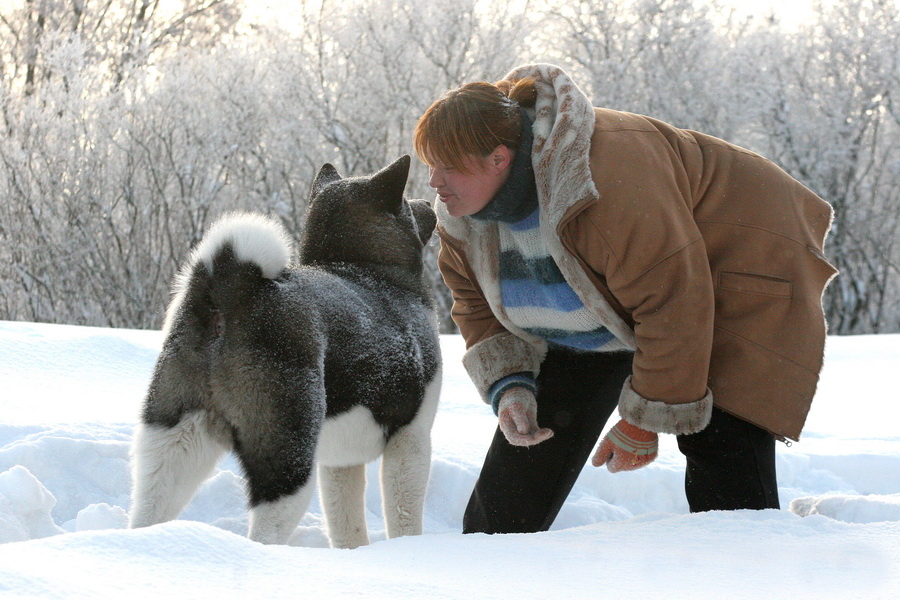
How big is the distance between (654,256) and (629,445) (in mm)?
525

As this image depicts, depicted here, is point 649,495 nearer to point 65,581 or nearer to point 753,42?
point 65,581

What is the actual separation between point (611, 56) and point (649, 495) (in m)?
9.85

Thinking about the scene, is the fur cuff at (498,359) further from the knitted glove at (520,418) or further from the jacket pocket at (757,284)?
the jacket pocket at (757,284)

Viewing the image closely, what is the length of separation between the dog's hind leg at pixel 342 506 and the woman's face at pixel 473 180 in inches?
43.6

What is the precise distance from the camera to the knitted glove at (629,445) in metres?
2.28

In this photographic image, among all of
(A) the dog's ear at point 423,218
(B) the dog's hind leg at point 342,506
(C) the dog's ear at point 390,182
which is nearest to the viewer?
(B) the dog's hind leg at point 342,506

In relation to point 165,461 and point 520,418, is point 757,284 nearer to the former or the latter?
point 520,418

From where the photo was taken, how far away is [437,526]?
3.53 metres

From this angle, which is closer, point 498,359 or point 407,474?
point 498,359

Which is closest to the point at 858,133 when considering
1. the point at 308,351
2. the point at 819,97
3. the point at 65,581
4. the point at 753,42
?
the point at 819,97

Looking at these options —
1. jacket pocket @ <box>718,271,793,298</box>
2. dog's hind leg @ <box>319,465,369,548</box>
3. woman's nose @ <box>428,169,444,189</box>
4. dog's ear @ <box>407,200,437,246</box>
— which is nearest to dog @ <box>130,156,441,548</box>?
dog's hind leg @ <box>319,465,369,548</box>

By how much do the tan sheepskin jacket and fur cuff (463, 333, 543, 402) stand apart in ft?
1.46

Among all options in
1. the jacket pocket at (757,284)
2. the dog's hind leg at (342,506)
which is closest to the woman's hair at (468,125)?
the jacket pocket at (757,284)

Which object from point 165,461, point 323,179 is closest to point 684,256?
point 165,461
